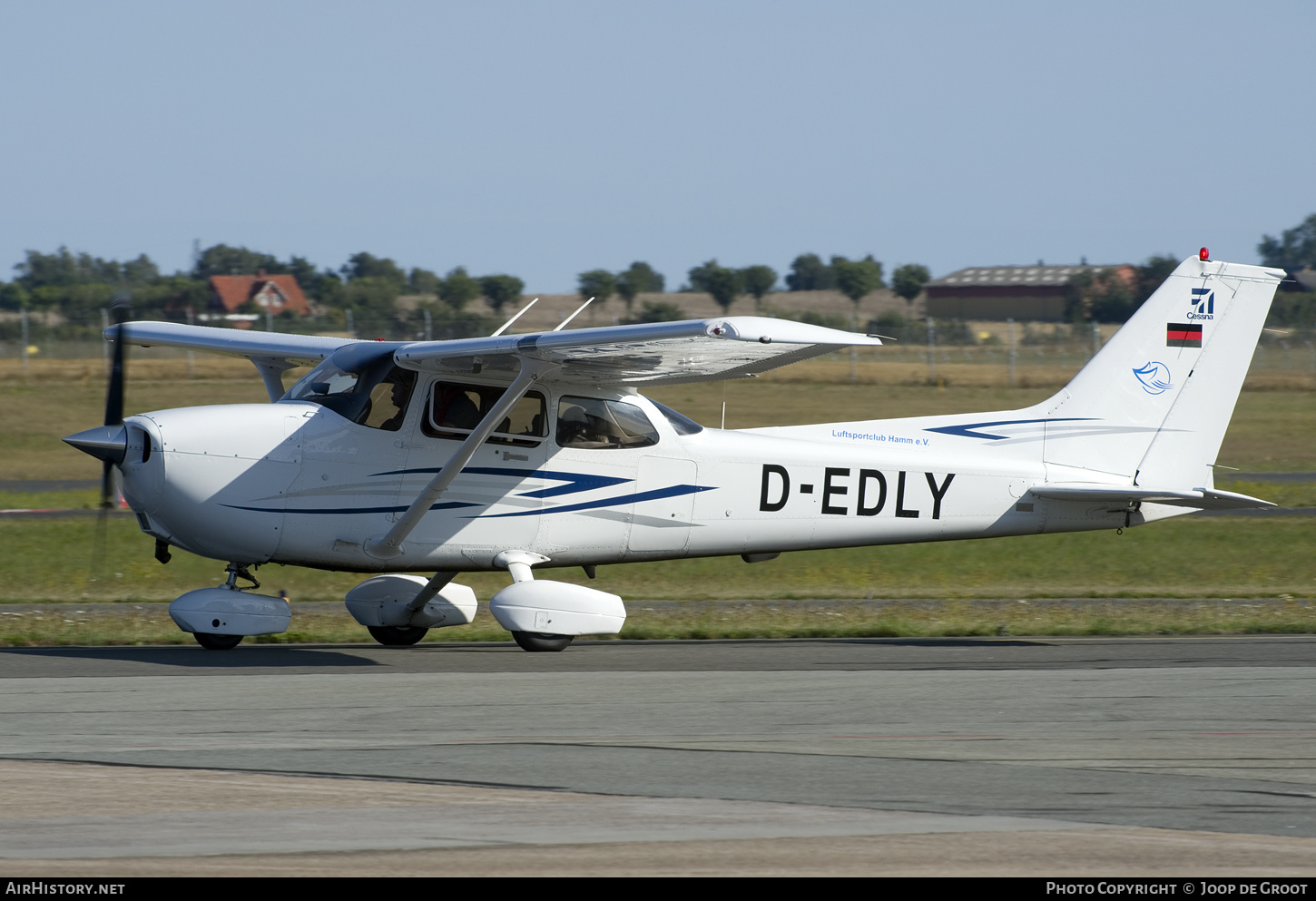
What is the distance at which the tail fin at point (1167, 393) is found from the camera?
13273mm

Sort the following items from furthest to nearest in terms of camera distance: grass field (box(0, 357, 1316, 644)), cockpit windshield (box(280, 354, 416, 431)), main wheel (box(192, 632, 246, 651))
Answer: grass field (box(0, 357, 1316, 644)), cockpit windshield (box(280, 354, 416, 431)), main wheel (box(192, 632, 246, 651))

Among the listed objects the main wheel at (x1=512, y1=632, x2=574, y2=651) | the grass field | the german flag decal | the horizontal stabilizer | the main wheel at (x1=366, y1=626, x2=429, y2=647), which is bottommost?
the grass field

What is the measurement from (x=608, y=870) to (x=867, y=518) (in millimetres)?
8055

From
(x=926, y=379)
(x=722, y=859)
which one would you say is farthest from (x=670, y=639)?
(x=926, y=379)

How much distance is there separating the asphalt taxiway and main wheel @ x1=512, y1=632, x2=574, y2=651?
0.35 meters

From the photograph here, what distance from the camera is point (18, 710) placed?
8.38m

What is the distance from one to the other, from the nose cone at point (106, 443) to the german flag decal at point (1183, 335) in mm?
8858

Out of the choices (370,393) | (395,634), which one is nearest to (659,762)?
(370,393)

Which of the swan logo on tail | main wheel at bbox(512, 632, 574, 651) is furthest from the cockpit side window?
the swan logo on tail

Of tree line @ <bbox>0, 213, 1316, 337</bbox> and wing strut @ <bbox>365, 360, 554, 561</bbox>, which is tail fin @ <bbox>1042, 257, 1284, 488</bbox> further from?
tree line @ <bbox>0, 213, 1316, 337</bbox>

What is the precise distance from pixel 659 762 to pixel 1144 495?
281 inches

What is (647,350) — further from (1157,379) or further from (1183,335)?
(1183,335)

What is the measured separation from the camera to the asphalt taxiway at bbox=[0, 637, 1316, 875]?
205 inches
